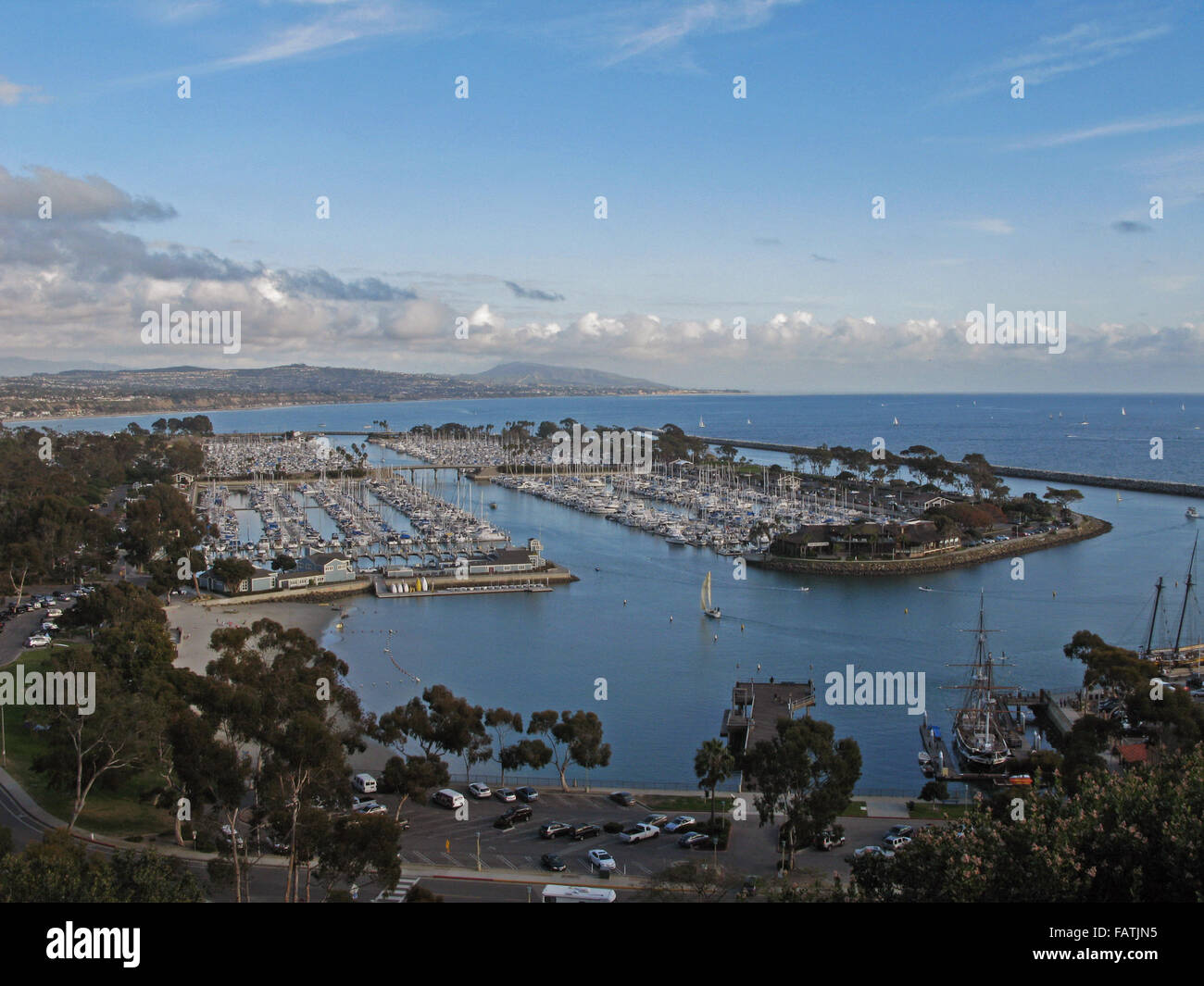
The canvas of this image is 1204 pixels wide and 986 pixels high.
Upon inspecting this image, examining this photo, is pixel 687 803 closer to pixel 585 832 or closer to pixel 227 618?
pixel 585 832

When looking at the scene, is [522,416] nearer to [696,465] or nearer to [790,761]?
[696,465]

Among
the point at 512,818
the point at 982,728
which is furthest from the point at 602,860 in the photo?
the point at 982,728

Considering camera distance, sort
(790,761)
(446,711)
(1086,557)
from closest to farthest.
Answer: (790,761)
(446,711)
(1086,557)

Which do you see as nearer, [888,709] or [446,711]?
[446,711]

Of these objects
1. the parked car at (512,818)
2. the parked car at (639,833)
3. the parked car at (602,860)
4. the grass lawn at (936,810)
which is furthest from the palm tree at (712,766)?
the grass lawn at (936,810)

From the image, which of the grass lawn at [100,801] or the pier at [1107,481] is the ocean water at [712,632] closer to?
the grass lawn at [100,801]

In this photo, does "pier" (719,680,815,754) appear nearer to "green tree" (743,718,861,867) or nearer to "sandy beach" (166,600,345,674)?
"green tree" (743,718,861,867)
